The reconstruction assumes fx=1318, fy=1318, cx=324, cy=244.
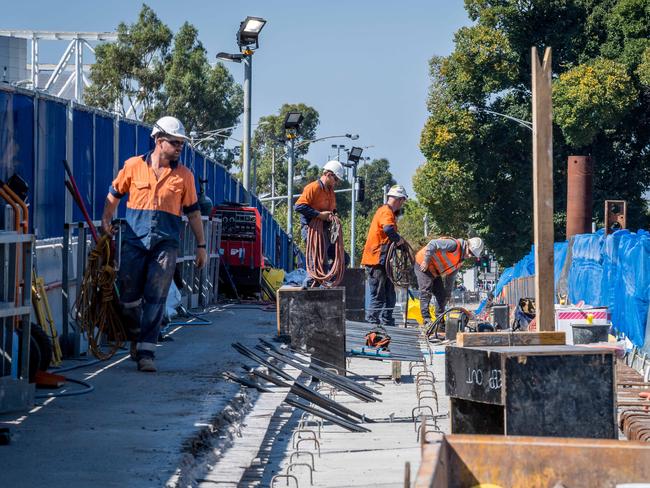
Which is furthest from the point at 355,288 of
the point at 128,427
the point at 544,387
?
the point at 544,387

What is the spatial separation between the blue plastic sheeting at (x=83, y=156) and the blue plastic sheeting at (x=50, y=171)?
1.56 ft

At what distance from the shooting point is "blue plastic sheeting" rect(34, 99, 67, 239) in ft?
39.2

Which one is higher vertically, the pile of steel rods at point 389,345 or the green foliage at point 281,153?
the green foliage at point 281,153

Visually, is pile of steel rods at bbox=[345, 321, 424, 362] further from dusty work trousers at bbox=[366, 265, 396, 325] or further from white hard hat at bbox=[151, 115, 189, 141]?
white hard hat at bbox=[151, 115, 189, 141]

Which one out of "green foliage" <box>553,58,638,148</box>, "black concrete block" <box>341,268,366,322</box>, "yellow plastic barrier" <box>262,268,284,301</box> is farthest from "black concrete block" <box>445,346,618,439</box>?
"green foliage" <box>553,58,638,148</box>

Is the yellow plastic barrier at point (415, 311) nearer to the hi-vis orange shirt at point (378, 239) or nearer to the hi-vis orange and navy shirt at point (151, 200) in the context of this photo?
the hi-vis orange shirt at point (378, 239)

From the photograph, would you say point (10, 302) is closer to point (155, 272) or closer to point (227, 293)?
point (155, 272)

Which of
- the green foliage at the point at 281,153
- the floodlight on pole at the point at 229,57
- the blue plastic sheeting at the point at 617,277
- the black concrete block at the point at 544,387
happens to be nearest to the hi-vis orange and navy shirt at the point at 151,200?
the black concrete block at the point at 544,387

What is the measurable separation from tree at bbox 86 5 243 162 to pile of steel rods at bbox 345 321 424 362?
147ft

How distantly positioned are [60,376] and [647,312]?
24.5 feet

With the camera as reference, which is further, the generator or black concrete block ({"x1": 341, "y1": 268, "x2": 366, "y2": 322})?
the generator

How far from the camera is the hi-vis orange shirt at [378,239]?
16.8 m

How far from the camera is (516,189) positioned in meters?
46.3

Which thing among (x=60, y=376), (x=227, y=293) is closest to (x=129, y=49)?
(x=227, y=293)
